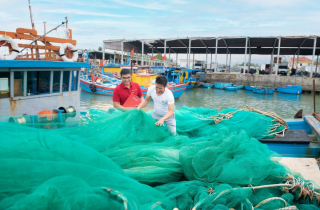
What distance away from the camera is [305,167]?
3.52 metres

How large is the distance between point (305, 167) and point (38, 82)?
6.12 meters

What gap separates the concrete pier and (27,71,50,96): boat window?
3311 centimetres

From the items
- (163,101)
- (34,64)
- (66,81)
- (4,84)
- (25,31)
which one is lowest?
(163,101)

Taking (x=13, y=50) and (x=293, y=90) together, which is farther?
(x=293, y=90)

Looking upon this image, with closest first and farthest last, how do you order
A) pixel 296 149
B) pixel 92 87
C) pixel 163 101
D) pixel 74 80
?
1. pixel 163 101
2. pixel 296 149
3. pixel 74 80
4. pixel 92 87

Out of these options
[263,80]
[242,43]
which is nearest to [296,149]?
[263,80]

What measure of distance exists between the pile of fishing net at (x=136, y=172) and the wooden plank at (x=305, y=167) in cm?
70

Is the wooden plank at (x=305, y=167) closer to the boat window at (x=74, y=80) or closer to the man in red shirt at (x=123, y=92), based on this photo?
the man in red shirt at (x=123, y=92)

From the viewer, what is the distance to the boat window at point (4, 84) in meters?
5.08

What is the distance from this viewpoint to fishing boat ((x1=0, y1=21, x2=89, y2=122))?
16.9ft

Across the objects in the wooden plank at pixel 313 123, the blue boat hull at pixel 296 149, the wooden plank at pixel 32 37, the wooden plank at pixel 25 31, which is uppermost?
the wooden plank at pixel 25 31

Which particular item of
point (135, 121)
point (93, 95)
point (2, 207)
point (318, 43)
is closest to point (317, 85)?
point (318, 43)

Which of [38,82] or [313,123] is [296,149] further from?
[38,82]

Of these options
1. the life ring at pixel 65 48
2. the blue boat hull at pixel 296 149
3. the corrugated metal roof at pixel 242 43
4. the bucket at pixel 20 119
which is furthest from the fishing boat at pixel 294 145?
the corrugated metal roof at pixel 242 43
